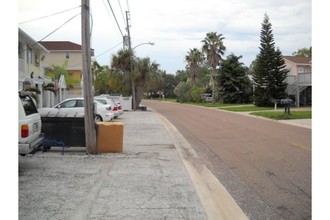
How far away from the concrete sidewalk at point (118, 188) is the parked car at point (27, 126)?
0.52m

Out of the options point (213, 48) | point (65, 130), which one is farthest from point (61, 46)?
point (65, 130)

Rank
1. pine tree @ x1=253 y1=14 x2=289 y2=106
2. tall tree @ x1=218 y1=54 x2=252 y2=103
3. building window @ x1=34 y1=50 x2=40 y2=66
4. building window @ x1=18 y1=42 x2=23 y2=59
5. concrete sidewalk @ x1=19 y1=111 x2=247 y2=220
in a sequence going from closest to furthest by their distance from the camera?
concrete sidewalk @ x1=19 y1=111 x2=247 y2=220
building window @ x1=18 y1=42 x2=23 y2=59
building window @ x1=34 y1=50 x2=40 y2=66
pine tree @ x1=253 y1=14 x2=289 y2=106
tall tree @ x1=218 y1=54 x2=252 y2=103

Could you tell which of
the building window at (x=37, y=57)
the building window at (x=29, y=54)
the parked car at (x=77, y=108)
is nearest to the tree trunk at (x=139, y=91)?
the building window at (x=37, y=57)

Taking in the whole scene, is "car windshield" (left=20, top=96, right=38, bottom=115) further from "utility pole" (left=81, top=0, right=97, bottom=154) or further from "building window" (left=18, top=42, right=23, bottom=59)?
"building window" (left=18, top=42, right=23, bottom=59)

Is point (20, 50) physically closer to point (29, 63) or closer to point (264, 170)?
point (29, 63)

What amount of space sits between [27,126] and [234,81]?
50.0 m

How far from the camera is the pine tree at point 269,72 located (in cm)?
4356

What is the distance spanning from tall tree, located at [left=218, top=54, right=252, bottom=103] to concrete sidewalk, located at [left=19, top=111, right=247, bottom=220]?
47.1 metres

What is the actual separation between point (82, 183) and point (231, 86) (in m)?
51.3

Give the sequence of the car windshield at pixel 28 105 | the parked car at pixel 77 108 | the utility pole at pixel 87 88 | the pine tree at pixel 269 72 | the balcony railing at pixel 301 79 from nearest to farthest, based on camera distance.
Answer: the car windshield at pixel 28 105 → the utility pole at pixel 87 88 → the parked car at pixel 77 108 → the balcony railing at pixel 301 79 → the pine tree at pixel 269 72

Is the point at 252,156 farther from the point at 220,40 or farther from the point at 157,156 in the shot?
the point at 220,40

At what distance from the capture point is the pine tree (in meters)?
43.6

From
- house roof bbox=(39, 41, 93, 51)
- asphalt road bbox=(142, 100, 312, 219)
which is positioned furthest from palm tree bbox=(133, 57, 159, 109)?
asphalt road bbox=(142, 100, 312, 219)

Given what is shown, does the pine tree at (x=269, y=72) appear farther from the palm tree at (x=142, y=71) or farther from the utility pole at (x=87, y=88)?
the utility pole at (x=87, y=88)
